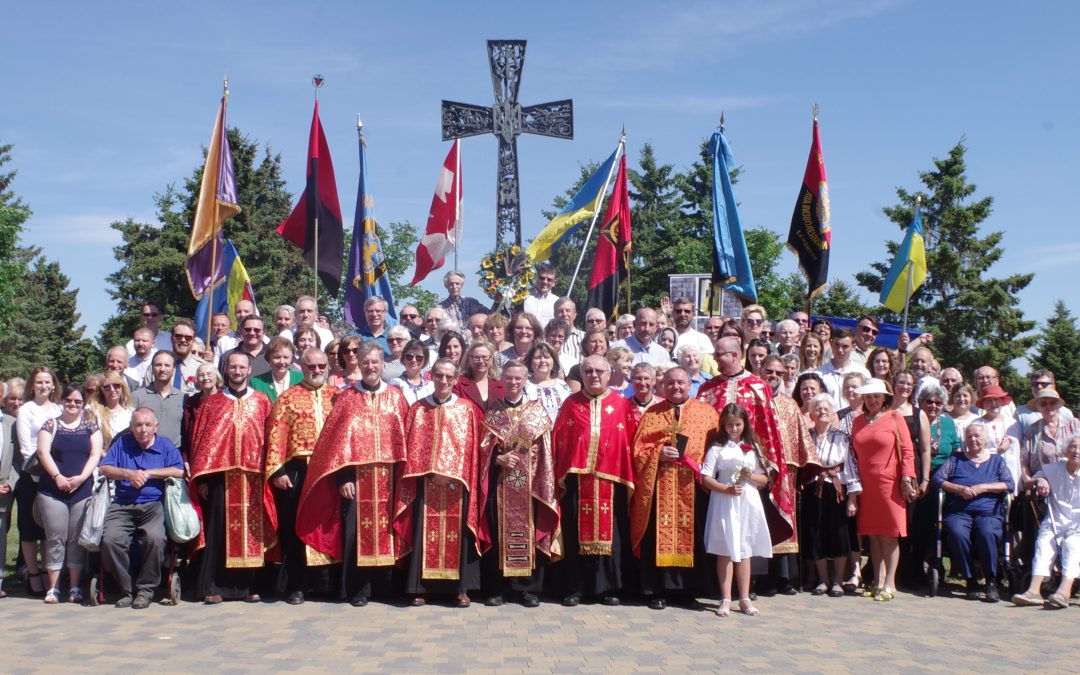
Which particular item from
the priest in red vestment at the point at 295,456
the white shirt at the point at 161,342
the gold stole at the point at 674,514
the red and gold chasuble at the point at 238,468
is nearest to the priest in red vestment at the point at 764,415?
the gold stole at the point at 674,514

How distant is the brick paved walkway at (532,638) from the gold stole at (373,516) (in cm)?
41

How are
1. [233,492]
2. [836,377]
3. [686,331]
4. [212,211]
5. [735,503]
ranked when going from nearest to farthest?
[735,503]
[233,492]
[836,377]
[686,331]
[212,211]

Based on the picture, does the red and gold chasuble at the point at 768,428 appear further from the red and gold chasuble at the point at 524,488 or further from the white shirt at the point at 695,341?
the white shirt at the point at 695,341

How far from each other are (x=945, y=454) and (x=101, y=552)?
7331mm

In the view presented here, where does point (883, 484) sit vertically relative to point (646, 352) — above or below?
below

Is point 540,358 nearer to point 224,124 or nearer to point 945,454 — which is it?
point 945,454

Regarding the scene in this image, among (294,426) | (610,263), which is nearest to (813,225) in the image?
(610,263)

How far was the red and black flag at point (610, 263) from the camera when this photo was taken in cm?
1412

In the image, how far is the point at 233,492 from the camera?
8266 millimetres

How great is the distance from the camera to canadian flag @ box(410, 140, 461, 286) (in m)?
14.7

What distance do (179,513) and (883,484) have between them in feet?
19.1

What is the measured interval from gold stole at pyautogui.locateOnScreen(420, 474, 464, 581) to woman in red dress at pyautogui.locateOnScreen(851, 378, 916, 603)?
3493 millimetres

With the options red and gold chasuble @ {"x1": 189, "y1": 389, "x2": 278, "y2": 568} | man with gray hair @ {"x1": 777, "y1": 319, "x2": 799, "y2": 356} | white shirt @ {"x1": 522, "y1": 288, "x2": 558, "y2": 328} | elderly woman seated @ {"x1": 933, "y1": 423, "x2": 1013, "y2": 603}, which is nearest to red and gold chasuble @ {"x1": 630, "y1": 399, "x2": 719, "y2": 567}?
man with gray hair @ {"x1": 777, "y1": 319, "x2": 799, "y2": 356}

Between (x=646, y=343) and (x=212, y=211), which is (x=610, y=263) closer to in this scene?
(x=646, y=343)
